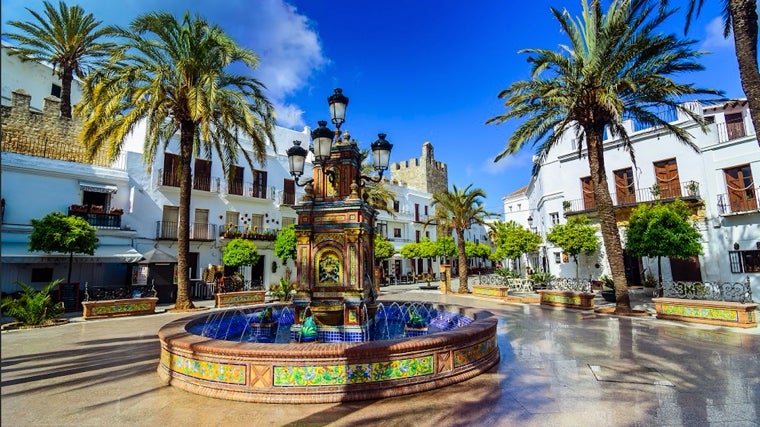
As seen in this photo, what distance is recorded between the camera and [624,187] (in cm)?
2331

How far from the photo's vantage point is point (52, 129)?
72.1ft

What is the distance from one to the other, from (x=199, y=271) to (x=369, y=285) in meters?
18.8

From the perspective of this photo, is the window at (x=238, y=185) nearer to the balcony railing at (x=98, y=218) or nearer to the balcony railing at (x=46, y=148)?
the balcony railing at (x=46, y=148)

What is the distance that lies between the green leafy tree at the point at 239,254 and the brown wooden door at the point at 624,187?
2116cm

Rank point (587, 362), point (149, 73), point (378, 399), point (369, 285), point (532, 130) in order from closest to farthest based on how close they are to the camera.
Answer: point (378, 399)
point (587, 362)
point (369, 285)
point (532, 130)
point (149, 73)

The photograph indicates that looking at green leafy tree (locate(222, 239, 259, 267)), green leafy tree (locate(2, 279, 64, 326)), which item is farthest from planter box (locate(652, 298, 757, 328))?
green leafy tree (locate(2, 279, 64, 326))

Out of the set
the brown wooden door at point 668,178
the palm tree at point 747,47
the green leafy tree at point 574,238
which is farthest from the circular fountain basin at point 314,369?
the brown wooden door at point 668,178

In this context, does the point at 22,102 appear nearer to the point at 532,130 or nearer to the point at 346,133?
the point at 346,133

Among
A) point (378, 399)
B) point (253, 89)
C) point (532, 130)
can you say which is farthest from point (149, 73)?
point (378, 399)

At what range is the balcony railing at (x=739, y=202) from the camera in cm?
1816

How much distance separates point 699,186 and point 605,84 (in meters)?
10.8

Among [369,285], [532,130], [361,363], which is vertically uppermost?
[532,130]

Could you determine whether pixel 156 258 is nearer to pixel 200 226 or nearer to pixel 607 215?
pixel 200 226

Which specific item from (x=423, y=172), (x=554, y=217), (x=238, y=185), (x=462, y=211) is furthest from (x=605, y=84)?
(x=423, y=172)
